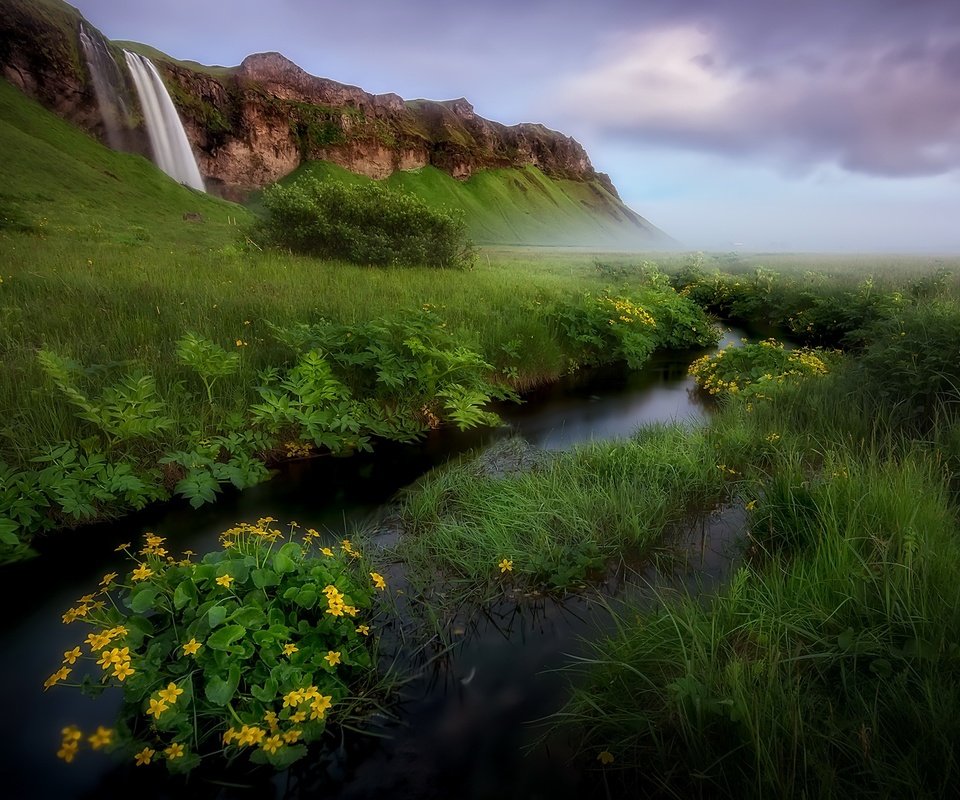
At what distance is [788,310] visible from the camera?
16.4 m

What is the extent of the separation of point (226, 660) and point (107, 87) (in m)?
91.2

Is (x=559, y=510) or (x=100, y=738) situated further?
(x=559, y=510)

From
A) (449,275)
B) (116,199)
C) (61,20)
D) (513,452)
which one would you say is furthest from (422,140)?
(513,452)

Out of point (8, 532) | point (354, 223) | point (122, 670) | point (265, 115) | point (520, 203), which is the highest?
point (265, 115)

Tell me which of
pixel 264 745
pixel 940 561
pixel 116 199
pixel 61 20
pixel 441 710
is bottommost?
pixel 441 710

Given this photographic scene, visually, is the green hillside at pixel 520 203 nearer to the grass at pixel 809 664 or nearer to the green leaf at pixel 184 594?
Answer: the grass at pixel 809 664

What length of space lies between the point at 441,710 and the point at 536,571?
1166 mm

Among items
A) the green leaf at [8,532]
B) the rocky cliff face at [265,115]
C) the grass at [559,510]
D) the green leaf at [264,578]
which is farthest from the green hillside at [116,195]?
the green leaf at [264,578]

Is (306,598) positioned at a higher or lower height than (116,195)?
lower

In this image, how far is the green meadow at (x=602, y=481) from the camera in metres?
2.07

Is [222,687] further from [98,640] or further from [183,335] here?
[183,335]

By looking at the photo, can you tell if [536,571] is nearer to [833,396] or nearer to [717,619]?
[717,619]

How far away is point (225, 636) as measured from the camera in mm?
2318

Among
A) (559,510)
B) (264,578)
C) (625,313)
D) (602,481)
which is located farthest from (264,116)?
(264,578)
